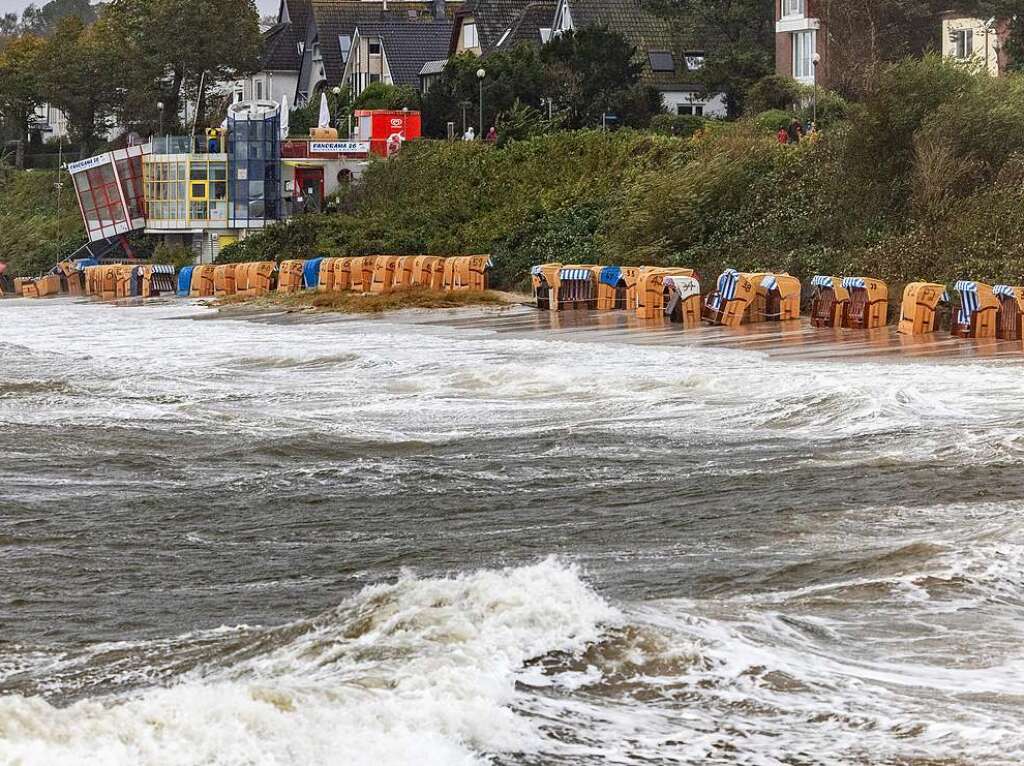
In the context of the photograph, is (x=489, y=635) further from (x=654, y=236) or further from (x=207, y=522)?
(x=654, y=236)

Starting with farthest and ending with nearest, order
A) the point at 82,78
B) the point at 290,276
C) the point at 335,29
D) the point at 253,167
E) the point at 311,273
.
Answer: the point at 335,29 < the point at 82,78 < the point at 253,167 < the point at 290,276 < the point at 311,273

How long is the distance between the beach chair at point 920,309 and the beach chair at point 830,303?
148cm

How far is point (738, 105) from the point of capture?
201 ft

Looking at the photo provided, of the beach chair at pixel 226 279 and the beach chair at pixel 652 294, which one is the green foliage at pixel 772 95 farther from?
the beach chair at pixel 652 294

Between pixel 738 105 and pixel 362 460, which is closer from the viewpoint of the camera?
pixel 362 460

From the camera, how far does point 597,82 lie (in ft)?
188

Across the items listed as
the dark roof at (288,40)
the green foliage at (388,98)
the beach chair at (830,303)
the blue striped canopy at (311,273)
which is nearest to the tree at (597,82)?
the green foliage at (388,98)

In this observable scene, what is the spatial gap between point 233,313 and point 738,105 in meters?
30.6

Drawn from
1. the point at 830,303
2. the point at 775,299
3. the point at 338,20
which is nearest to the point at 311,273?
the point at 775,299

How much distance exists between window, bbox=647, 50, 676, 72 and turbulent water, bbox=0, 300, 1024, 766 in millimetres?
49688

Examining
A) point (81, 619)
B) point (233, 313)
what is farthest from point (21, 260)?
point (81, 619)

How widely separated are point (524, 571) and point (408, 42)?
78.7m

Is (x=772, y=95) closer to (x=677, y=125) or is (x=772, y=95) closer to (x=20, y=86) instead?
(x=677, y=125)

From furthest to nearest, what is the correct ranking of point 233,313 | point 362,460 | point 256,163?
point 256,163, point 233,313, point 362,460
